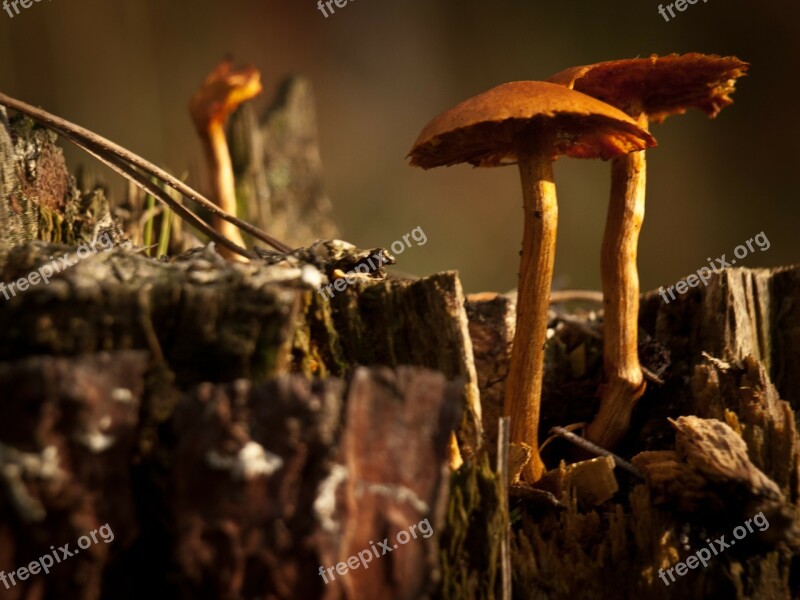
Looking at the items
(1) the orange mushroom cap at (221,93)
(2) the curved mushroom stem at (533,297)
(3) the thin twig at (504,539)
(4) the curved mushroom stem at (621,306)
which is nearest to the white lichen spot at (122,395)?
(3) the thin twig at (504,539)

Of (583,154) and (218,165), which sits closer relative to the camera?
(583,154)

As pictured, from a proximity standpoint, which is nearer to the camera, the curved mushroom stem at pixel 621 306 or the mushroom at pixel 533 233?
the mushroom at pixel 533 233

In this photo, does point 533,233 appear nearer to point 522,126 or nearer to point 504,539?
point 522,126

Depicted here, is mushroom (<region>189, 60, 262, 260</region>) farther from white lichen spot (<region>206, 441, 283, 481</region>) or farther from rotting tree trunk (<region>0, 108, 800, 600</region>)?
white lichen spot (<region>206, 441, 283, 481</region>)

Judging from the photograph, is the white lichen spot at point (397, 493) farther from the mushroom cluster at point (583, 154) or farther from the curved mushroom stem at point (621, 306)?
the curved mushroom stem at point (621, 306)

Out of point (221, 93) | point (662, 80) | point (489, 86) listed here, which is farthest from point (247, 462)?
point (489, 86)

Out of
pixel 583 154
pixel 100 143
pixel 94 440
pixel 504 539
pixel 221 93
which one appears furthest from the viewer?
pixel 221 93

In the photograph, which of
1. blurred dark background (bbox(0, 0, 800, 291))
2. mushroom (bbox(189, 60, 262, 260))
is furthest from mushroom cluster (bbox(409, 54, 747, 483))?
blurred dark background (bbox(0, 0, 800, 291))
